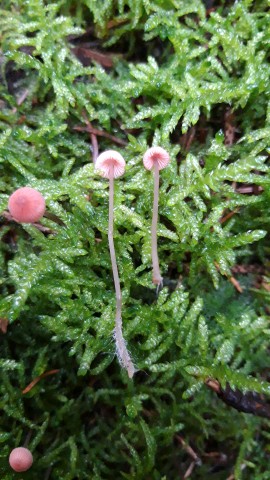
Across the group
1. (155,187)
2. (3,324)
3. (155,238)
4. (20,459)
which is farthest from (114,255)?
(20,459)

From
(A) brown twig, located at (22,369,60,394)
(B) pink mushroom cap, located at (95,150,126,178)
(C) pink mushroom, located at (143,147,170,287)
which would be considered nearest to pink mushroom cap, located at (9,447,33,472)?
(A) brown twig, located at (22,369,60,394)

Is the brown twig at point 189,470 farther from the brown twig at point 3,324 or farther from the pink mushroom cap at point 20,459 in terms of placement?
the brown twig at point 3,324

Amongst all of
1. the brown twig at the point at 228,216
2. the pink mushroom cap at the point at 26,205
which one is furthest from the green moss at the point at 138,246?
the pink mushroom cap at the point at 26,205

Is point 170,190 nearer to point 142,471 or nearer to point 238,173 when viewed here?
point 238,173

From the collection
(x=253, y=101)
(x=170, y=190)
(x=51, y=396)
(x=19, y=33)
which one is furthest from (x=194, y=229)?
(x=19, y=33)

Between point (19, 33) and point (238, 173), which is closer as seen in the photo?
point (238, 173)

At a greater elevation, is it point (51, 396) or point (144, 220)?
point (144, 220)

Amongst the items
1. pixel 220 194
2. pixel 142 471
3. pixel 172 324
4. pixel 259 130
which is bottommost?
pixel 142 471
